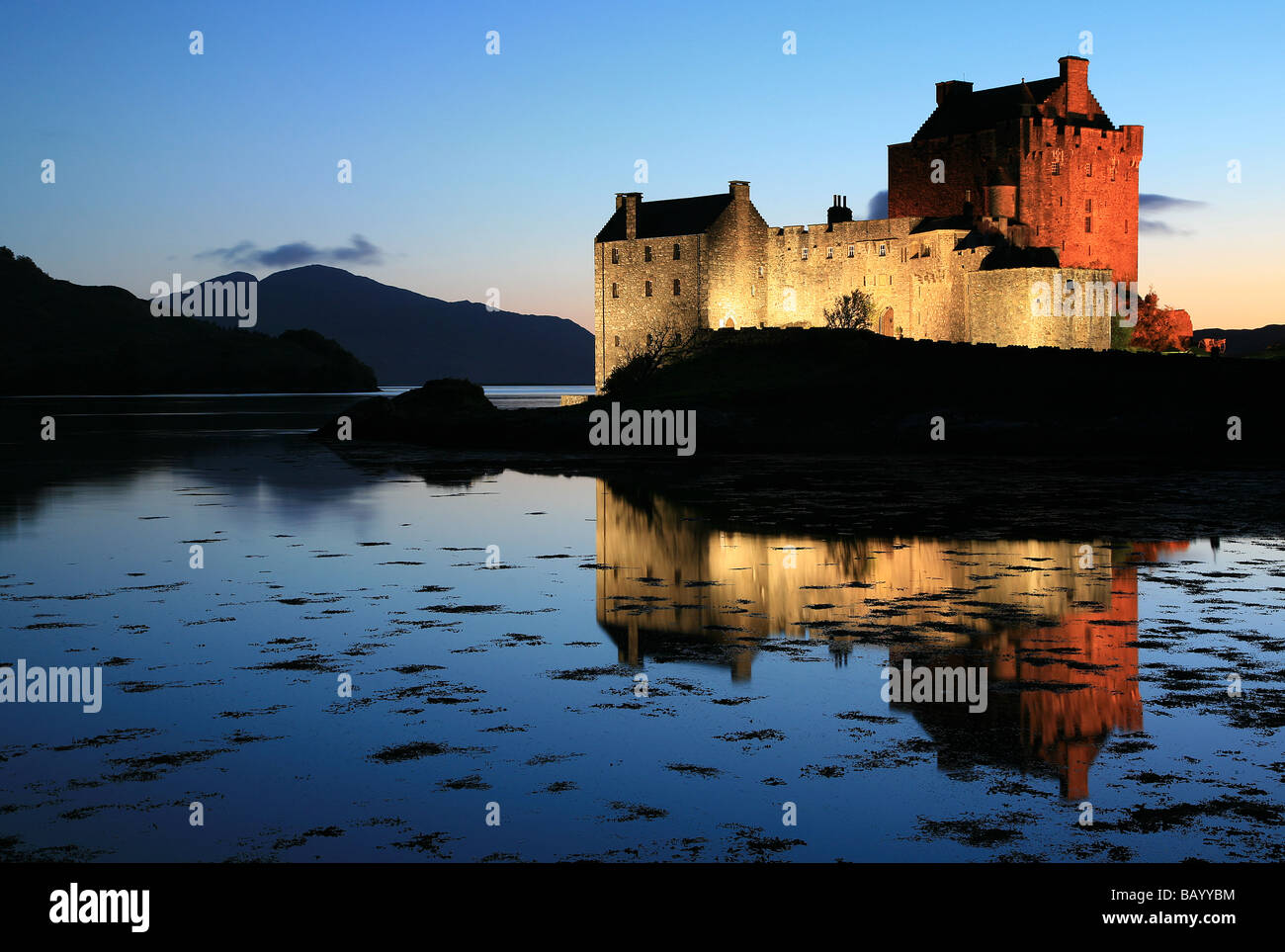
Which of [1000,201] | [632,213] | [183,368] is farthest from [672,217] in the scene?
[183,368]

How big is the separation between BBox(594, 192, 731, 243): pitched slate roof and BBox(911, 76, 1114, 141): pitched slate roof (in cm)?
1454

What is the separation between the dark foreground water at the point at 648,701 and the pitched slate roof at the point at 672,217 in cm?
4532

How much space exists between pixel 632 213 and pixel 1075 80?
2424 cm

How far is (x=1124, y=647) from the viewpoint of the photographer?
11.2m

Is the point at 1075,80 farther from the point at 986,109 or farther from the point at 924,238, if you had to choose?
A: the point at 924,238

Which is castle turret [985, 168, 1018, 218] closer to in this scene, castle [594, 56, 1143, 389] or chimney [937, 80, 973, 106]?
castle [594, 56, 1143, 389]

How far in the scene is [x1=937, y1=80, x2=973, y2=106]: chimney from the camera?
7006 centimetres

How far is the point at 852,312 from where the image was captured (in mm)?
61094

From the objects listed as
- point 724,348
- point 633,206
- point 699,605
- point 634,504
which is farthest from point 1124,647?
point 633,206
